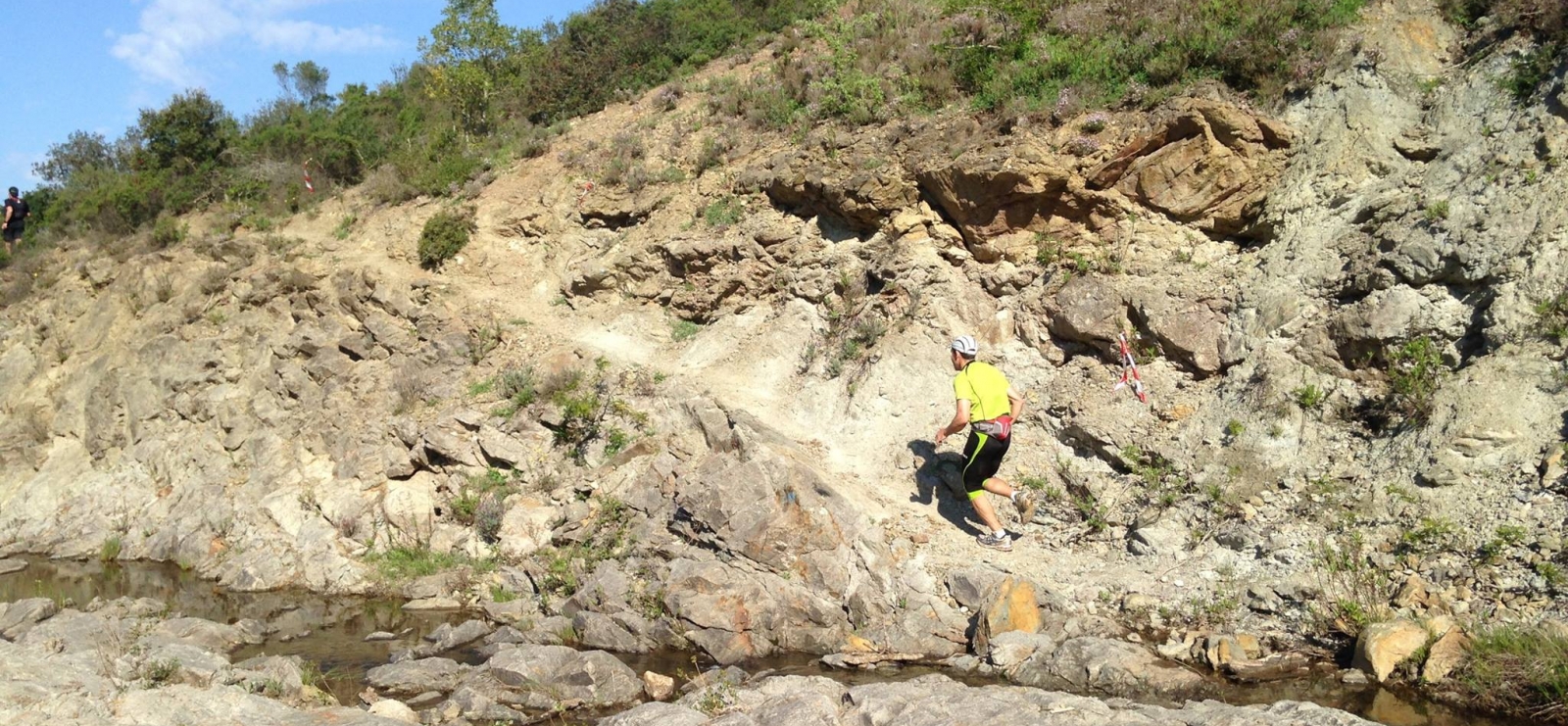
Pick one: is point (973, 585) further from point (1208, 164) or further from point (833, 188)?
point (833, 188)

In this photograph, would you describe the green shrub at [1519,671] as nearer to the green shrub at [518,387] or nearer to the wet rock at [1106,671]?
the wet rock at [1106,671]

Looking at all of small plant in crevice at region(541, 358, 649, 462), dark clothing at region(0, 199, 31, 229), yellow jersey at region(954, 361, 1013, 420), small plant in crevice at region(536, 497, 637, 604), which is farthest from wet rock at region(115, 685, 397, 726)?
dark clothing at region(0, 199, 31, 229)

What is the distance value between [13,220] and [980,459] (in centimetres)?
2492

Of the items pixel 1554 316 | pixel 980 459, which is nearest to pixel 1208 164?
pixel 1554 316

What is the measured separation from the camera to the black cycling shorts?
926 cm

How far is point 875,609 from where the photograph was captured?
8820mm

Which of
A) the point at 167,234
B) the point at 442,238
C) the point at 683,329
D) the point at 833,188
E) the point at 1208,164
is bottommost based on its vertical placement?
the point at 683,329

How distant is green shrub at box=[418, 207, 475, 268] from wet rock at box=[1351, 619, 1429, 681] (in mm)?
13812

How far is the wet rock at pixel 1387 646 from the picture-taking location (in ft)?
22.6

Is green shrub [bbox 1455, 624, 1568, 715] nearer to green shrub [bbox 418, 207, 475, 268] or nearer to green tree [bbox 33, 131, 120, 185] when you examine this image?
green shrub [bbox 418, 207, 475, 268]

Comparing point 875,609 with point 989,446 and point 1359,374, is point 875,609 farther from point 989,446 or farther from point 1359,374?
point 1359,374

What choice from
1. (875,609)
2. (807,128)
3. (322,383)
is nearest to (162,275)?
(322,383)

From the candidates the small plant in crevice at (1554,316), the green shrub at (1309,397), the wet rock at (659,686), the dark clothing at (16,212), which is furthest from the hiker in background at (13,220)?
the small plant in crevice at (1554,316)

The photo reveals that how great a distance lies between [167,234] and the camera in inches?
756
